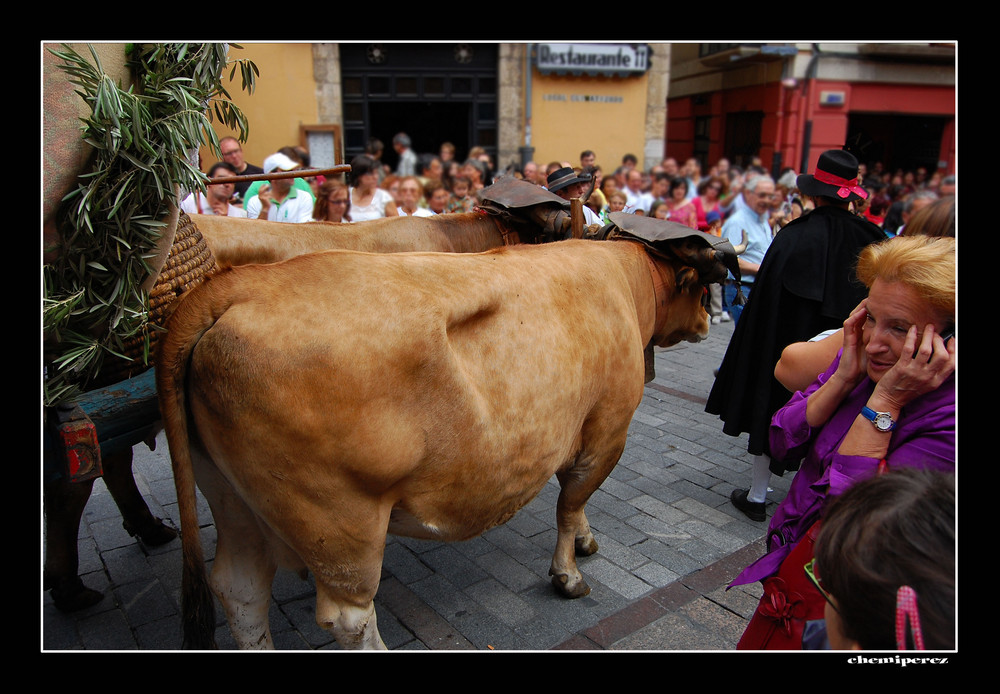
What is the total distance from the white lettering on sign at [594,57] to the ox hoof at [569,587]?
13.1 m

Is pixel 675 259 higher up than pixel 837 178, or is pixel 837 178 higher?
pixel 837 178

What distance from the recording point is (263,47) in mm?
13242

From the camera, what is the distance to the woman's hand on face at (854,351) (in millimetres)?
1984

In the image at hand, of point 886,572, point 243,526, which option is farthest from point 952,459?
point 243,526

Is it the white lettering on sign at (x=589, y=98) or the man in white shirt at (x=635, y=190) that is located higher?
the white lettering on sign at (x=589, y=98)

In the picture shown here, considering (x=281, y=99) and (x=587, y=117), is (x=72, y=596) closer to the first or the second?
(x=281, y=99)

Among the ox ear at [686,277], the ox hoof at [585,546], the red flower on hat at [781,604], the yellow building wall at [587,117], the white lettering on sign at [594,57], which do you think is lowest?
the ox hoof at [585,546]

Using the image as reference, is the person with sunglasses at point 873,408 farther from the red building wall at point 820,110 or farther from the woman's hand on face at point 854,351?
the red building wall at point 820,110

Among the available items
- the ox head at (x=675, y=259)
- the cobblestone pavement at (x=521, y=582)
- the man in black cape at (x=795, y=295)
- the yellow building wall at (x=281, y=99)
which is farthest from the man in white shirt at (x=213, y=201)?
Result: the yellow building wall at (x=281, y=99)

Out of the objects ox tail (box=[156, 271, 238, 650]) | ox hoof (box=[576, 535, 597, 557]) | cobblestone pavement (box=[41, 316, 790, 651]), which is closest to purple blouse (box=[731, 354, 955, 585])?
cobblestone pavement (box=[41, 316, 790, 651])

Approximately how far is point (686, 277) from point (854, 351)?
5.65 feet

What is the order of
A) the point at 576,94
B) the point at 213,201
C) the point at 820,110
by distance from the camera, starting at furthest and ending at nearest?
1. the point at 820,110
2. the point at 576,94
3. the point at 213,201

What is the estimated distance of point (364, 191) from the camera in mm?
7301

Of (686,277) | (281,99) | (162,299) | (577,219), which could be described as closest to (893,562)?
(162,299)
